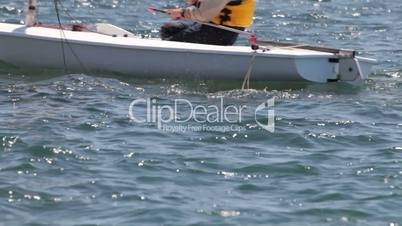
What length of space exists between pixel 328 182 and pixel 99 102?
2.79 m

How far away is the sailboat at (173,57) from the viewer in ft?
32.5

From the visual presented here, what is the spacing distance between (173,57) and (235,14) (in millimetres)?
886

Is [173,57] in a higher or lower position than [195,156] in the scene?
higher

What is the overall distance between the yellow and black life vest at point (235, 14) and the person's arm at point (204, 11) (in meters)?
0.07

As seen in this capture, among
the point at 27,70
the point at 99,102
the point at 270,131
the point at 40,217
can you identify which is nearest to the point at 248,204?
the point at 40,217

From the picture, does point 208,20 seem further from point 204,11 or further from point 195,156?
point 195,156

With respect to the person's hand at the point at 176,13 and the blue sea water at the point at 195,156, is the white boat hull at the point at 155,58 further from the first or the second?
the person's hand at the point at 176,13

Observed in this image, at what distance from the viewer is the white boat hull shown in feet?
32.5

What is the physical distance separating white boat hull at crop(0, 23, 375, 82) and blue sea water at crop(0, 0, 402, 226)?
0.35ft

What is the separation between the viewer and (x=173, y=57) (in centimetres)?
1010

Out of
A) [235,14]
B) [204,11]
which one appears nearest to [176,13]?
[204,11]

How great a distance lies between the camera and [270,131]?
27.3ft

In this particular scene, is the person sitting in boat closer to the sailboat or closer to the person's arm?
the person's arm

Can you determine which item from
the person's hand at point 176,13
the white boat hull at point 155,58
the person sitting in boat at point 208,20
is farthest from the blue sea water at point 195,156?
the person's hand at point 176,13
